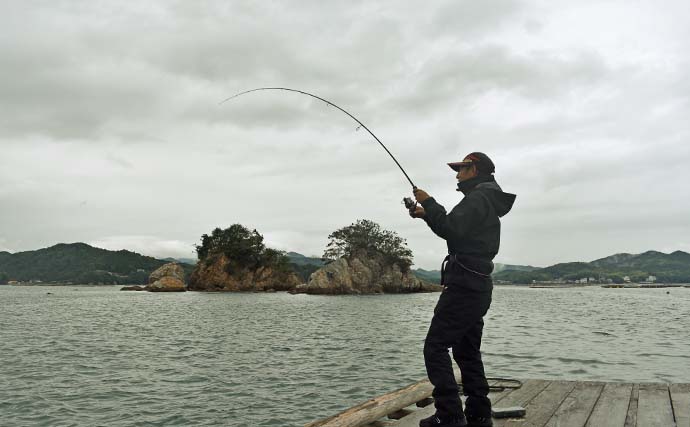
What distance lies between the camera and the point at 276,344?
22750 millimetres

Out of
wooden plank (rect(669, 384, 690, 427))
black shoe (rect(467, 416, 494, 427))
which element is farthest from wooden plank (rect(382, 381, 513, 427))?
wooden plank (rect(669, 384, 690, 427))

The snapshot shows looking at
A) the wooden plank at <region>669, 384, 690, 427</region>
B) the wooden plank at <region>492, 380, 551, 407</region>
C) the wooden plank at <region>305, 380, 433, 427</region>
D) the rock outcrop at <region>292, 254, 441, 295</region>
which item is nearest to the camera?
the wooden plank at <region>669, 384, 690, 427</region>

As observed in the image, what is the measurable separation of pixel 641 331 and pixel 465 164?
29.9 meters

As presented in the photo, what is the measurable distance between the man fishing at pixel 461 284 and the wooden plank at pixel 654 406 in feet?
6.75

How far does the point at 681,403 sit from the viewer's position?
6586mm

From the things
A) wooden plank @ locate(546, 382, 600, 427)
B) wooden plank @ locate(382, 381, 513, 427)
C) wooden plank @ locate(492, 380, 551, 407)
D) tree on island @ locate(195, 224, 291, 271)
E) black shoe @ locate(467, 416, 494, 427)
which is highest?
tree on island @ locate(195, 224, 291, 271)

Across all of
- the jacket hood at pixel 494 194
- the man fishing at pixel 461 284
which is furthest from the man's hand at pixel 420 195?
the jacket hood at pixel 494 194

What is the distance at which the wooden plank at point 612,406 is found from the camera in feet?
19.3

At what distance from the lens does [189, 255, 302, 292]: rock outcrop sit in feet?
398

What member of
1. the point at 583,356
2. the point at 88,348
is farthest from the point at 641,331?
the point at 88,348

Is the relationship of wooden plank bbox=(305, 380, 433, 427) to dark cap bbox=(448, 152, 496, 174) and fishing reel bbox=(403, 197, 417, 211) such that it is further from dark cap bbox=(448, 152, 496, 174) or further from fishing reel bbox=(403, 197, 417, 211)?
dark cap bbox=(448, 152, 496, 174)

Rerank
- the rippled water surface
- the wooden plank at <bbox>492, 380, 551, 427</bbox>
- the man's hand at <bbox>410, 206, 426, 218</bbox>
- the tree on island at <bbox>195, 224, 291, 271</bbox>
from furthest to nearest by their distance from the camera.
Result: 1. the tree on island at <bbox>195, 224, 291, 271</bbox>
2. the rippled water surface
3. the wooden plank at <bbox>492, 380, 551, 427</bbox>
4. the man's hand at <bbox>410, 206, 426, 218</bbox>

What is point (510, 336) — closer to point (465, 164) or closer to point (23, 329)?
point (465, 164)

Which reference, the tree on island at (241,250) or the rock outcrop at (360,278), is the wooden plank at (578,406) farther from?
the tree on island at (241,250)
